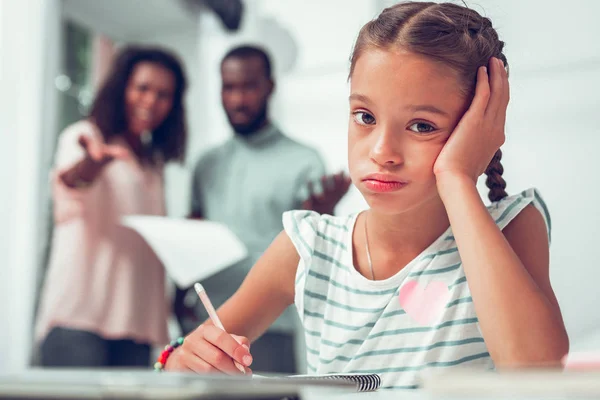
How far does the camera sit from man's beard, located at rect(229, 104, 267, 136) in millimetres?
1279

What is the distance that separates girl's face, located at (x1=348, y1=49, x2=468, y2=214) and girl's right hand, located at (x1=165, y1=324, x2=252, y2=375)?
18 centimetres

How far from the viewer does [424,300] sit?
63 centimetres

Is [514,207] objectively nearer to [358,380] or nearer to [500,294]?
[500,294]

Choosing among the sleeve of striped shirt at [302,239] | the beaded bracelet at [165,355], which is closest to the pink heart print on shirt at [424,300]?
the sleeve of striped shirt at [302,239]

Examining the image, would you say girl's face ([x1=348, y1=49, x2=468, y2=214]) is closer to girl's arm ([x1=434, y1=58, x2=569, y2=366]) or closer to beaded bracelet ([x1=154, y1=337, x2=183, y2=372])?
girl's arm ([x1=434, y1=58, x2=569, y2=366])

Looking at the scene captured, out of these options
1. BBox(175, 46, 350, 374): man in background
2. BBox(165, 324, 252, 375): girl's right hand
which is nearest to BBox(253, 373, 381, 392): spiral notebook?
BBox(165, 324, 252, 375): girl's right hand

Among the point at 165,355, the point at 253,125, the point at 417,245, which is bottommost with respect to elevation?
the point at 165,355

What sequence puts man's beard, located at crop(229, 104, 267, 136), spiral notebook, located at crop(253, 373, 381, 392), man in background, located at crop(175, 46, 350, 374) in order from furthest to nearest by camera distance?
man's beard, located at crop(229, 104, 267, 136) → man in background, located at crop(175, 46, 350, 374) → spiral notebook, located at crop(253, 373, 381, 392)

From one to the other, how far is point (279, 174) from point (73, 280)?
0.53 meters

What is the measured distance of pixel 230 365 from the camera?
0.54 m

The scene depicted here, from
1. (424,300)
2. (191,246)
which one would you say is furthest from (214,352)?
(191,246)

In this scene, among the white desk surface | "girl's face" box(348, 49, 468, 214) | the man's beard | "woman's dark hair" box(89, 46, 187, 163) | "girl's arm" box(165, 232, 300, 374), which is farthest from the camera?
Result: "woman's dark hair" box(89, 46, 187, 163)

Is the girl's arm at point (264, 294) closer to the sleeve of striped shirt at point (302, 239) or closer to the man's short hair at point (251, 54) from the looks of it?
the sleeve of striped shirt at point (302, 239)

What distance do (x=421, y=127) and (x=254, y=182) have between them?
682 mm
